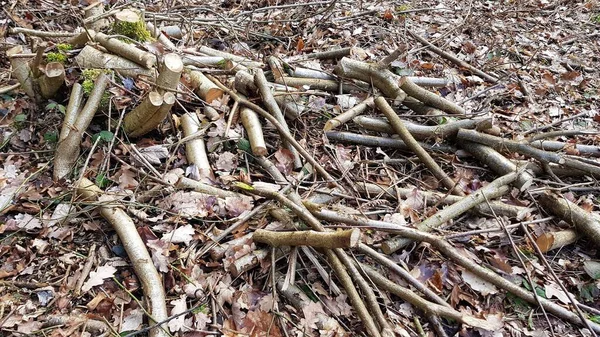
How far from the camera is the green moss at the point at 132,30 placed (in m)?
3.84

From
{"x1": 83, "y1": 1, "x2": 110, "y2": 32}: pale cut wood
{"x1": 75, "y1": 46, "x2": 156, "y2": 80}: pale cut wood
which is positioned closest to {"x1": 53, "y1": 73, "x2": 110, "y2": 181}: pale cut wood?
{"x1": 75, "y1": 46, "x2": 156, "y2": 80}: pale cut wood

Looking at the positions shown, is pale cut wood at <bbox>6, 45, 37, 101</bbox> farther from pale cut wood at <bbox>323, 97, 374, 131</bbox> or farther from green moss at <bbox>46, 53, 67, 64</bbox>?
pale cut wood at <bbox>323, 97, 374, 131</bbox>

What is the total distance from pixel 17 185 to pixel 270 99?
2.07 metres

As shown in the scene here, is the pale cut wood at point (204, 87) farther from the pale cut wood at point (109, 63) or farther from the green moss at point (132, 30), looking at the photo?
the green moss at point (132, 30)

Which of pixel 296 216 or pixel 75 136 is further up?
pixel 75 136

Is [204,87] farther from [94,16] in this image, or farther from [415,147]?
[415,147]

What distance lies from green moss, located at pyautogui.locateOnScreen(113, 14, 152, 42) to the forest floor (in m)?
0.19

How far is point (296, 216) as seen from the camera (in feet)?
9.89

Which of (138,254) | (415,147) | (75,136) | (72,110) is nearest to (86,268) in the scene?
(138,254)

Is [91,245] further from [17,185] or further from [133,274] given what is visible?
[17,185]

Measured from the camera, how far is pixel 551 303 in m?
2.85

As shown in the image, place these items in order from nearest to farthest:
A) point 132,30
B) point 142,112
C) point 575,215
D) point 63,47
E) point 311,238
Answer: point 311,238 < point 142,112 < point 575,215 < point 63,47 < point 132,30

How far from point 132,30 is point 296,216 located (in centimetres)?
235

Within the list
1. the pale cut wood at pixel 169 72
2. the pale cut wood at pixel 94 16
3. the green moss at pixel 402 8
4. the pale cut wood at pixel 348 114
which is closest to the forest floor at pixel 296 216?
the pale cut wood at pixel 348 114
